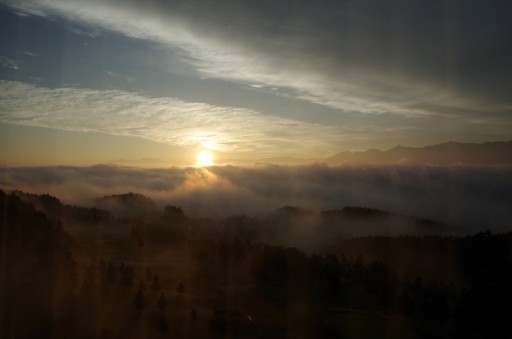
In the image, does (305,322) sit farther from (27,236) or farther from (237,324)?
(27,236)

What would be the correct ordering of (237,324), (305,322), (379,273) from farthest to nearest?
(379,273) < (305,322) < (237,324)

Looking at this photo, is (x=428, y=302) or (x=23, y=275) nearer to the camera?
(x=23, y=275)

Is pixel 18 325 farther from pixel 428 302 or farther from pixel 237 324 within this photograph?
pixel 428 302

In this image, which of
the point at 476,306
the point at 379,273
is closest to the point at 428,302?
the point at 476,306

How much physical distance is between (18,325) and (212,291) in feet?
266

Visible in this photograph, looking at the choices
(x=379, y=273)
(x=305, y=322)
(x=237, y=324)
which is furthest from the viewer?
(x=379, y=273)

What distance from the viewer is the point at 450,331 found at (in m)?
136

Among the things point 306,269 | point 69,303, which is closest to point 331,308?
point 306,269

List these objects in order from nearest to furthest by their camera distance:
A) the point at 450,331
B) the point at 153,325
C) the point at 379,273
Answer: the point at 153,325 → the point at 450,331 → the point at 379,273

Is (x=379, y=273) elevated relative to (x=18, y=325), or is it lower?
lower

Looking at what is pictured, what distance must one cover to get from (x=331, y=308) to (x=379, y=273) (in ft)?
186

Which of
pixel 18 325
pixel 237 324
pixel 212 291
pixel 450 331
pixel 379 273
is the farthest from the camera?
pixel 379 273

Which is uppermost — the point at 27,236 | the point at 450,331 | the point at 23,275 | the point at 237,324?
the point at 27,236

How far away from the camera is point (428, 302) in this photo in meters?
162
